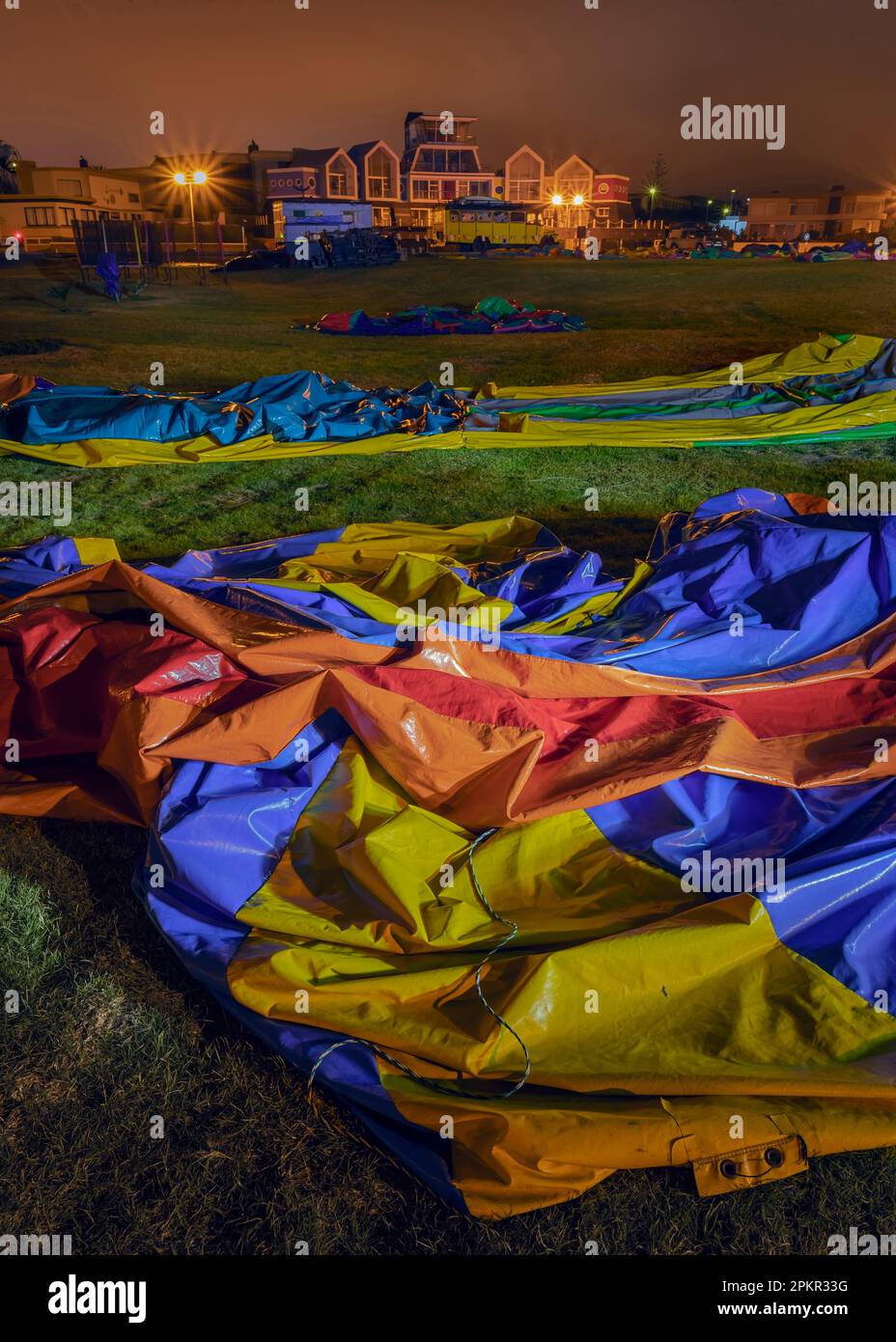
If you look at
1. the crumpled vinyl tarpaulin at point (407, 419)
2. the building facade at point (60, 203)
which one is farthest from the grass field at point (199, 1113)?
the building facade at point (60, 203)

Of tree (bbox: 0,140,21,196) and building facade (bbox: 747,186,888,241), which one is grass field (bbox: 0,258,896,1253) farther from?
Result: building facade (bbox: 747,186,888,241)

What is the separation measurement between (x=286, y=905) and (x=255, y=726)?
573mm

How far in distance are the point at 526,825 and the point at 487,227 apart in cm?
4641

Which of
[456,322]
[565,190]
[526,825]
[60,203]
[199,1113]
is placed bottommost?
[199,1113]

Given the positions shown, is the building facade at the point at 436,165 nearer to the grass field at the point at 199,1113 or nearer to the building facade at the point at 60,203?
the building facade at the point at 60,203

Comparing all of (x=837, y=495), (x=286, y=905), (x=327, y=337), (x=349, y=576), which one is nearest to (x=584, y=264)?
(x=327, y=337)

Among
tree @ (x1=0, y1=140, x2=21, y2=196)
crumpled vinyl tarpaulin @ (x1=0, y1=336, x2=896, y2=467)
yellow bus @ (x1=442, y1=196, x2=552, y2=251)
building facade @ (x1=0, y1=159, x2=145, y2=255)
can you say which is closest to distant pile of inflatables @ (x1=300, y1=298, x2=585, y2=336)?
crumpled vinyl tarpaulin @ (x1=0, y1=336, x2=896, y2=467)

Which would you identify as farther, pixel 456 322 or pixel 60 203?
pixel 60 203

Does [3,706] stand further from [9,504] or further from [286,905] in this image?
[9,504]

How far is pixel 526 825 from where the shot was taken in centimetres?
279

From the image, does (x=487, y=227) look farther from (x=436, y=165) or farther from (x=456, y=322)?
(x=456, y=322)

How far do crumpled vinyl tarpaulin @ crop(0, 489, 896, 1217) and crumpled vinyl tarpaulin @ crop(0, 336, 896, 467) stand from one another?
12.4 feet

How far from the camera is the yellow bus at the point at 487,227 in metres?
42.3

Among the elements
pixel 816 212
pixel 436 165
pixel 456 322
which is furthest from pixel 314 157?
pixel 816 212
